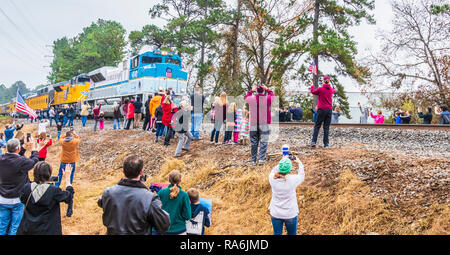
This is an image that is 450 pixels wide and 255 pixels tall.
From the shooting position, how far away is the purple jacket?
7844 mm

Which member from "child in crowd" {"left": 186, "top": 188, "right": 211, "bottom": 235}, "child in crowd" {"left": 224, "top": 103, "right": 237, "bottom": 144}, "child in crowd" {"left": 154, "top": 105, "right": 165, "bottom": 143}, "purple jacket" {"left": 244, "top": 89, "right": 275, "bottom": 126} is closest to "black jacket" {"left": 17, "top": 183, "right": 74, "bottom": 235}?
"child in crowd" {"left": 186, "top": 188, "right": 211, "bottom": 235}

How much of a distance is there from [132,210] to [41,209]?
1.49 metres

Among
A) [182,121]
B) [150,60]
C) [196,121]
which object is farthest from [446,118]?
[150,60]

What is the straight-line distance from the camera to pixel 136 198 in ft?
9.88

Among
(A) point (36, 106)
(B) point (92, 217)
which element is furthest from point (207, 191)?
(A) point (36, 106)

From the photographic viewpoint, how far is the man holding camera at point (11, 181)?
190 inches

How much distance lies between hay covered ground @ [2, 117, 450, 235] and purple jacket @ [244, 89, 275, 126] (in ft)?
3.55

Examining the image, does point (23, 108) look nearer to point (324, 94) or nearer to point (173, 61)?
point (173, 61)

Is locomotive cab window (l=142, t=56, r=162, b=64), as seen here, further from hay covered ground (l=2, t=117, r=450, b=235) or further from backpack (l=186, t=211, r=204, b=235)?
backpack (l=186, t=211, r=204, b=235)

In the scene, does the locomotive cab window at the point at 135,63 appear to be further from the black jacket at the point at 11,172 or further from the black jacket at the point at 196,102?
the black jacket at the point at 11,172

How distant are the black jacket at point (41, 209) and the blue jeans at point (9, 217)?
1.55 metres

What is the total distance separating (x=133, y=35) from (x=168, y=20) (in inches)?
161

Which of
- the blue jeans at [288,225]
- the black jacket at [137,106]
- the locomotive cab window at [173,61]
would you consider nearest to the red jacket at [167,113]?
the black jacket at [137,106]

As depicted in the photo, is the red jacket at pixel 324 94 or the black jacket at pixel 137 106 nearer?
the red jacket at pixel 324 94
